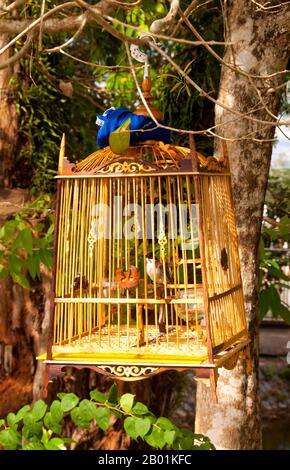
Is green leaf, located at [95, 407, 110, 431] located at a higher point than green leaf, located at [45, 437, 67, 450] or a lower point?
higher

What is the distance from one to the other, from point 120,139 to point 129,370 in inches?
28.4

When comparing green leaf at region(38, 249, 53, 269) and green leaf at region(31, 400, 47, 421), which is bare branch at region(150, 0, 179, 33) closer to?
green leaf at region(31, 400, 47, 421)

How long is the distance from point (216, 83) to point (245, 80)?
1.02m

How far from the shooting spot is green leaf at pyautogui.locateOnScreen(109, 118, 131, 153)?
2496 mm

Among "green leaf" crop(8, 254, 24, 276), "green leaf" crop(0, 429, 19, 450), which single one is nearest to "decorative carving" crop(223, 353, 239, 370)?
"green leaf" crop(0, 429, 19, 450)

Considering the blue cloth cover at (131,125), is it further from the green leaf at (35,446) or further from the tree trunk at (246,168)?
the green leaf at (35,446)

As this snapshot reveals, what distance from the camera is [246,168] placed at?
3.54 metres

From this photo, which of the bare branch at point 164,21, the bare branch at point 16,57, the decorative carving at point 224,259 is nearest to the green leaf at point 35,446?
the decorative carving at point 224,259

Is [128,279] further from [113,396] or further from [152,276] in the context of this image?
[113,396]

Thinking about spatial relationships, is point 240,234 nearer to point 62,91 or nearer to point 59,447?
point 59,447

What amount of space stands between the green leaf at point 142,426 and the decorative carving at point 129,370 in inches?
11.1

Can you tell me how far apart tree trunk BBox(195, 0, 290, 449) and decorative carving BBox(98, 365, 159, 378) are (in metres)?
1.17

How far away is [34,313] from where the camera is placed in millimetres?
4496

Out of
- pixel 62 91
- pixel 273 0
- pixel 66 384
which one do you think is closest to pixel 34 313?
pixel 66 384
